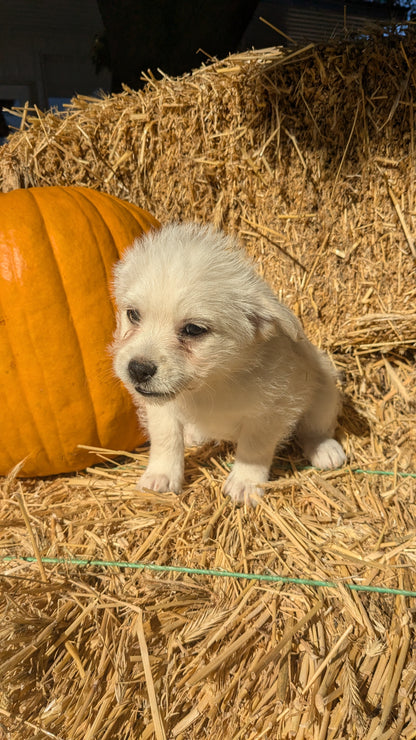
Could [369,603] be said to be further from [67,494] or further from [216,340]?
[67,494]

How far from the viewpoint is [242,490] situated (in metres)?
2.30

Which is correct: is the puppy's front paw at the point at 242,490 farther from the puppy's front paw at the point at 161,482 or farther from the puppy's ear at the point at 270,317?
the puppy's ear at the point at 270,317

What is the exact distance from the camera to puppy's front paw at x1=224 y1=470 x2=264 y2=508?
2268mm

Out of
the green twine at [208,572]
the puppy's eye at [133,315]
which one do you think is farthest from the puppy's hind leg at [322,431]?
the puppy's eye at [133,315]

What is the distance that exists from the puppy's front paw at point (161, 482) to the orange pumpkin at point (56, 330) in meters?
0.40

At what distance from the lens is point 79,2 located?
819cm

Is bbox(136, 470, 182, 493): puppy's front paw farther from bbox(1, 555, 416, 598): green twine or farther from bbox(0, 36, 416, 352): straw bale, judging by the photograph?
bbox(0, 36, 416, 352): straw bale

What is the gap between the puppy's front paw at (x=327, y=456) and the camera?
2.63m

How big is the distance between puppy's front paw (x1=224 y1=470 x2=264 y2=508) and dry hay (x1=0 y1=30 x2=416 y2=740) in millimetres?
52

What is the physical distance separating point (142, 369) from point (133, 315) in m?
0.34

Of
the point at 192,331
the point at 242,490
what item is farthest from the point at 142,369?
the point at 242,490

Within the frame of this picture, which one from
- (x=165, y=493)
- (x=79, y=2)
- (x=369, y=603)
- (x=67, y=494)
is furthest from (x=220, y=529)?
(x=79, y=2)

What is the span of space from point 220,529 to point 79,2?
32.0ft

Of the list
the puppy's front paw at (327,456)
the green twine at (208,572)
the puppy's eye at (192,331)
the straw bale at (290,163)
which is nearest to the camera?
the green twine at (208,572)
